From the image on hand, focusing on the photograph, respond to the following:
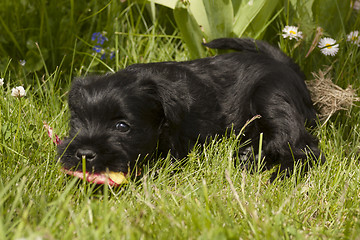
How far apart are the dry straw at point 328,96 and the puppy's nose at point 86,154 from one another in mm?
1822

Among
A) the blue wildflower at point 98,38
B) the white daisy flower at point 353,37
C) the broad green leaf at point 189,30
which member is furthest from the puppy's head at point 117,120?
the white daisy flower at point 353,37

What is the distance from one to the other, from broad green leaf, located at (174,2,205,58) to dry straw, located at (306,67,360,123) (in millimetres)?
966

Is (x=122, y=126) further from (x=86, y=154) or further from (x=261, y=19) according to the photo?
(x=261, y=19)

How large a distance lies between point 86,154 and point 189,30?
1765mm

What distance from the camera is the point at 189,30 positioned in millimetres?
3977

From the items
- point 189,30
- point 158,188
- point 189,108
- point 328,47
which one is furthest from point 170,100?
point 328,47

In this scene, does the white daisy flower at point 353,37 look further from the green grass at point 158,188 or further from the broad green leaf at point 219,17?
the broad green leaf at point 219,17

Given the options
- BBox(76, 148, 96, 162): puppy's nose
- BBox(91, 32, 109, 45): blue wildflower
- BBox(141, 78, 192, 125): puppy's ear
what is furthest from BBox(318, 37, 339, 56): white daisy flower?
BBox(76, 148, 96, 162): puppy's nose

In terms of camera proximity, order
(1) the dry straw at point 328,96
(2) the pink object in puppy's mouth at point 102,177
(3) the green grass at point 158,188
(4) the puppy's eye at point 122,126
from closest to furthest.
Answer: (3) the green grass at point 158,188
(2) the pink object in puppy's mouth at point 102,177
(4) the puppy's eye at point 122,126
(1) the dry straw at point 328,96

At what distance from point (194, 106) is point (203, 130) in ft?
0.55

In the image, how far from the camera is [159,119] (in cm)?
303

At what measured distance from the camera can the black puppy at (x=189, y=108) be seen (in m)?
2.75

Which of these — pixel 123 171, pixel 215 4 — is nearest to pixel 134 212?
pixel 123 171

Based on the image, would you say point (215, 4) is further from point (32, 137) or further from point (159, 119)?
point (32, 137)
